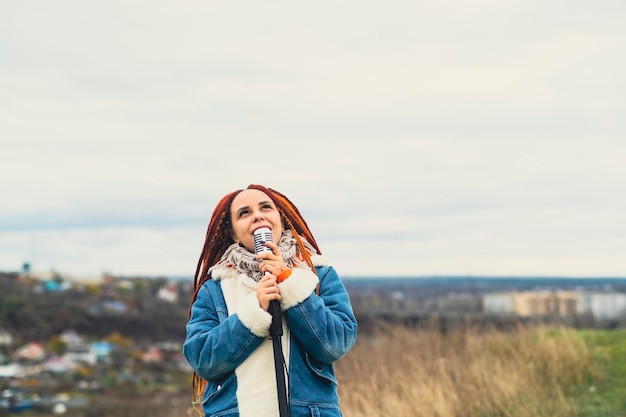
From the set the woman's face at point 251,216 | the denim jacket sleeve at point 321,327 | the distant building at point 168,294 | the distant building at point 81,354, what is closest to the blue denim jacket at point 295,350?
the denim jacket sleeve at point 321,327

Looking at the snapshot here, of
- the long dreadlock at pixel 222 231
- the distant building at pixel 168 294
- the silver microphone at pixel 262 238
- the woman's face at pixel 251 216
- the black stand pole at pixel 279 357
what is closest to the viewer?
the black stand pole at pixel 279 357

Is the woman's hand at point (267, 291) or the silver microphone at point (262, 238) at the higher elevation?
the silver microphone at point (262, 238)

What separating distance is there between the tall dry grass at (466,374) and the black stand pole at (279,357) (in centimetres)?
400

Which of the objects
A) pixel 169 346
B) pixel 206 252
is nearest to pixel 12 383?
pixel 169 346

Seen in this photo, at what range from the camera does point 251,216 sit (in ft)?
11.5

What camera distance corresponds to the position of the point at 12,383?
58375mm

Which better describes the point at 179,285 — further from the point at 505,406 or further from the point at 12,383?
the point at 505,406

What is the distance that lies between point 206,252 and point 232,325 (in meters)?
0.57

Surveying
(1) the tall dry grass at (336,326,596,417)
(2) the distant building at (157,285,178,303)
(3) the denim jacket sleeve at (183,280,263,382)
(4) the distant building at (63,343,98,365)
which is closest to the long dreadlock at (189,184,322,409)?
(3) the denim jacket sleeve at (183,280,263,382)

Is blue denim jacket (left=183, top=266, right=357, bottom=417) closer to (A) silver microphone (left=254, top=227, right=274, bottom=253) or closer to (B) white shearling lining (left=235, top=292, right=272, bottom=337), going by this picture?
(B) white shearling lining (left=235, top=292, right=272, bottom=337)

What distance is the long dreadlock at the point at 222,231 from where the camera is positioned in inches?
143

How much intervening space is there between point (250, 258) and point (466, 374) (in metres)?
5.64

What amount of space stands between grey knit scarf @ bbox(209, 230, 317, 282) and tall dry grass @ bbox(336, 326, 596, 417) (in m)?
3.83

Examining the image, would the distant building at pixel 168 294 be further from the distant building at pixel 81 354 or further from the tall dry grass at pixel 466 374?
the tall dry grass at pixel 466 374
